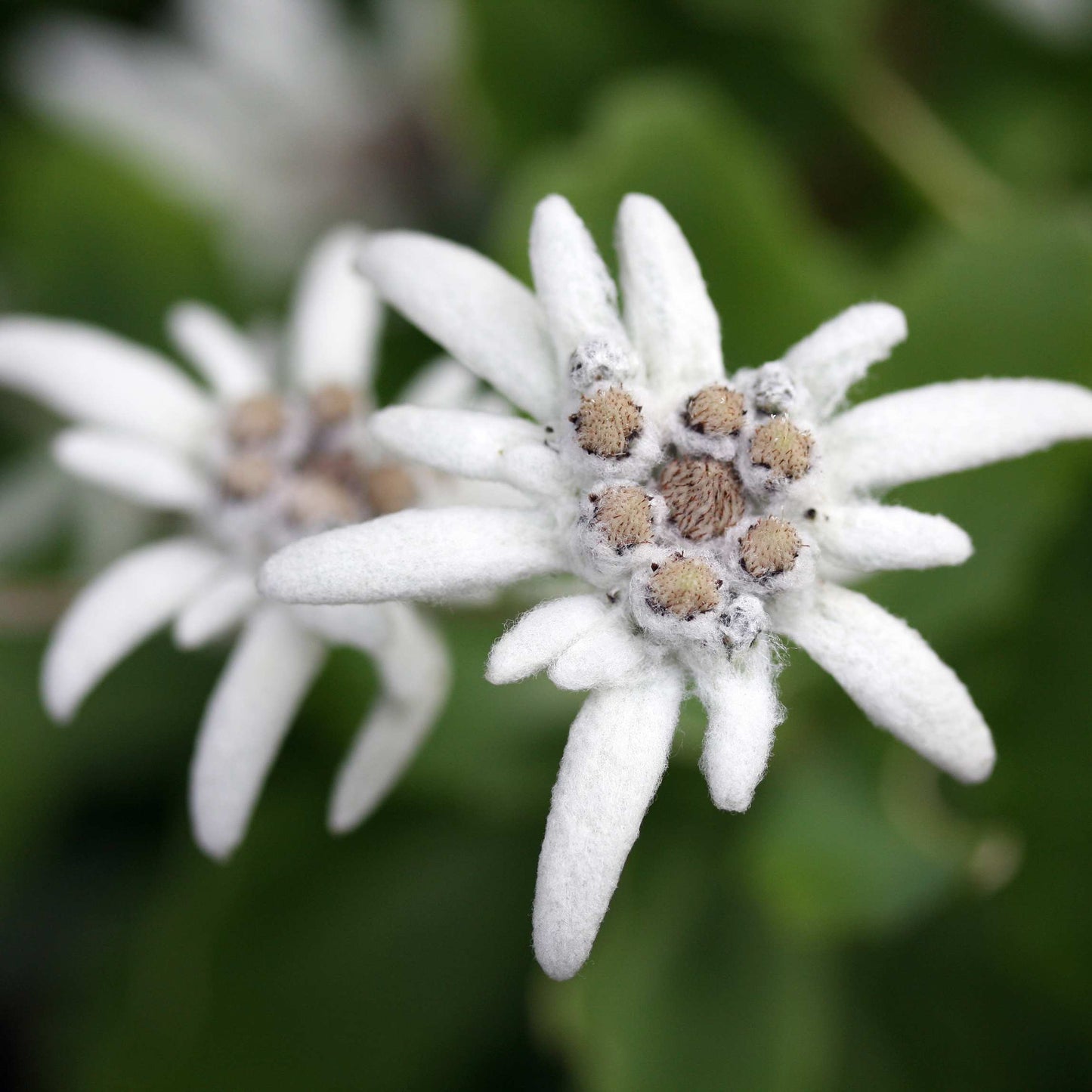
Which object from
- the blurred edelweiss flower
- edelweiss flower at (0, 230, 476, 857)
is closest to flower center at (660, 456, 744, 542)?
edelweiss flower at (0, 230, 476, 857)

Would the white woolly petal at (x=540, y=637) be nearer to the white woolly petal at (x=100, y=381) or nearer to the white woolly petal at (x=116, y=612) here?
the white woolly petal at (x=116, y=612)

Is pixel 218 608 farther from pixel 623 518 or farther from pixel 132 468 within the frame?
pixel 623 518

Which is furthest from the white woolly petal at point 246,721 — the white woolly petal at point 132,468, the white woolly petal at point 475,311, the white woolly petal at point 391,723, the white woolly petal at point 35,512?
the white woolly petal at point 35,512

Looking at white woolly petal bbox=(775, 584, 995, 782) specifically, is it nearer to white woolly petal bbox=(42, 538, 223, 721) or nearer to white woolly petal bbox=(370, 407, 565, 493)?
white woolly petal bbox=(370, 407, 565, 493)

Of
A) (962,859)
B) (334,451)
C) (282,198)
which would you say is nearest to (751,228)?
(334,451)

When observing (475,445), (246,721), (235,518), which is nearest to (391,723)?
(246,721)

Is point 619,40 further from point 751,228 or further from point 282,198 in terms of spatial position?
point 282,198
